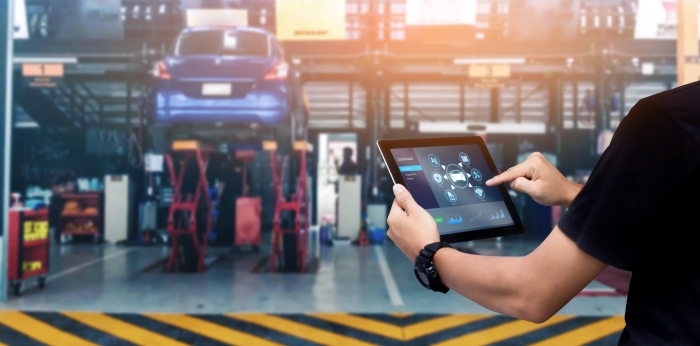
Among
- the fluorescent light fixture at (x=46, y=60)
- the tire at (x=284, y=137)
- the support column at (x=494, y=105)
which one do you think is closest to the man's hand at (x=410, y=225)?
the tire at (x=284, y=137)

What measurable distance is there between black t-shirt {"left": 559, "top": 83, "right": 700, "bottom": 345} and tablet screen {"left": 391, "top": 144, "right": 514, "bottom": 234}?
378 millimetres

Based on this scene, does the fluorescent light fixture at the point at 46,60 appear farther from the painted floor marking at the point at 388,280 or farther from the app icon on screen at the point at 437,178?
the app icon on screen at the point at 437,178

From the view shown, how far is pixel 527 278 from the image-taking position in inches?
30.8

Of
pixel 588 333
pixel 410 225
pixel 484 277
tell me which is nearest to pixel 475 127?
pixel 588 333

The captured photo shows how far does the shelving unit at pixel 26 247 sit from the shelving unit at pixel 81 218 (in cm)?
346

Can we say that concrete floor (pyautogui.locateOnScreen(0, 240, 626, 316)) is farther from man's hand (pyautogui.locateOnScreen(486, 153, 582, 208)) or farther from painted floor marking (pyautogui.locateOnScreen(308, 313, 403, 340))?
man's hand (pyautogui.locateOnScreen(486, 153, 582, 208))

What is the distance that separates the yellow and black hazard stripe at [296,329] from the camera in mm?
3307

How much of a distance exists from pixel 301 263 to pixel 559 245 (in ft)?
16.8

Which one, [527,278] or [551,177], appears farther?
[551,177]

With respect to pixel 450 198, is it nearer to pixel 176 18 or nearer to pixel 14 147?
pixel 176 18

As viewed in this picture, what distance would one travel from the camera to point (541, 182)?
1159 mm

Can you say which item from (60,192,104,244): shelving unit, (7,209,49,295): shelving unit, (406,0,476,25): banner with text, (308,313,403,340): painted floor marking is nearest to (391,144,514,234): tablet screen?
(308,313,403,340): painted floor marking

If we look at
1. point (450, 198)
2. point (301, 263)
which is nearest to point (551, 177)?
point (450, 198)

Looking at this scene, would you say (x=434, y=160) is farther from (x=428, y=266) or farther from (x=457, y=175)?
(x=428, y=266)
